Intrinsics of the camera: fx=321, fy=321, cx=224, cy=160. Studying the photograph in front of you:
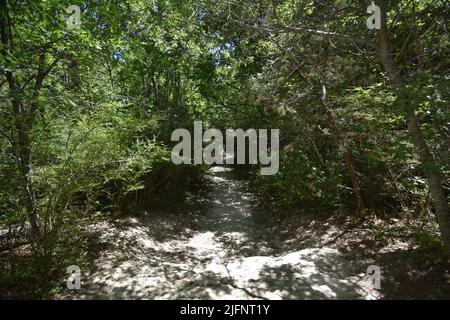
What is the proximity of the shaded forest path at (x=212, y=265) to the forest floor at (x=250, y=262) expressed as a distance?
1cm

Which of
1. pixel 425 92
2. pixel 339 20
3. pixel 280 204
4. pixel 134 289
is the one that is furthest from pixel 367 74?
pixel 134 289

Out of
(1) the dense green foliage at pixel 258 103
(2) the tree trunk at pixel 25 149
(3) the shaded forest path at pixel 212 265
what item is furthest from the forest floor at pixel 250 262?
(2) the tree trunk at pixel 25 149

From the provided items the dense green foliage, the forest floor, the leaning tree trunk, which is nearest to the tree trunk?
the dense green foliage

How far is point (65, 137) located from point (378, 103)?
531 centimetres

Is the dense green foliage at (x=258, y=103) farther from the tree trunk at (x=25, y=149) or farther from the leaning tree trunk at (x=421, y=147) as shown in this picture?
the leaning tree trunk at (x=421, y=147)

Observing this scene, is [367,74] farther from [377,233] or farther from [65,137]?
[65,137]

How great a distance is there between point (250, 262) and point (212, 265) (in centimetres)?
65

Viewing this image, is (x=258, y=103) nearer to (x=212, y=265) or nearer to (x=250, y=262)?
(x=250, y=262)

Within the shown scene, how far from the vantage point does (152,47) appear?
10.5 meters

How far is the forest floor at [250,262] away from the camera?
4477 millimetres

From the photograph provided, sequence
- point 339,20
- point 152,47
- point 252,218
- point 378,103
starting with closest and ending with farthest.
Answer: point 378,103, point 339,20, point 252,218, point 152,47

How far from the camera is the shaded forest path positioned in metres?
4.46

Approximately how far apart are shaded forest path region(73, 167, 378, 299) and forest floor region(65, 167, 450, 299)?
1 cm
